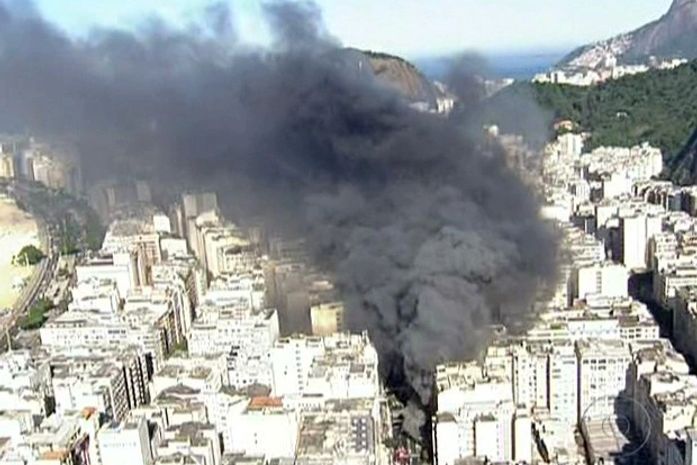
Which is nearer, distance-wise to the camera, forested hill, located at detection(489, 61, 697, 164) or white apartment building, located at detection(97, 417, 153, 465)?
white apartment building, located at detection(97, 417, 153, 465)

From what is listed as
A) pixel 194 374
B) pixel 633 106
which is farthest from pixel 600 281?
pixel 633 106

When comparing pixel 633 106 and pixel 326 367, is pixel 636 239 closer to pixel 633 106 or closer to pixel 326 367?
pixel 326 367

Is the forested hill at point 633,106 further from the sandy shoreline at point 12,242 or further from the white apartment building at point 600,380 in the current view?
the white apartment building at point 600,380

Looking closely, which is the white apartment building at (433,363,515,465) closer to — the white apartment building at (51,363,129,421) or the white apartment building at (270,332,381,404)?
the white apartment building at (270,332,381,404)

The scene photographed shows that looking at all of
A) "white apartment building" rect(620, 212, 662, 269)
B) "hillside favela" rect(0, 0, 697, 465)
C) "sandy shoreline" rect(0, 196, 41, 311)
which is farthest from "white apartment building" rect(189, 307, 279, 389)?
"white apartment building" rect(620, 212, 662, 269)

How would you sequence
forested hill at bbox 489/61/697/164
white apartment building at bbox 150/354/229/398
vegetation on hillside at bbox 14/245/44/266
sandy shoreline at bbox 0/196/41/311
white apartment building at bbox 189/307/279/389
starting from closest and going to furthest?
white apartment building at bbox 150/354/229/398
white apartment building at bbox 189/307/279/389
sandy shoreline at bbox 0/196/41/311
vegetation on hillside at bbox 14/245/44/266
forested hill at bbox 489/61/697/164

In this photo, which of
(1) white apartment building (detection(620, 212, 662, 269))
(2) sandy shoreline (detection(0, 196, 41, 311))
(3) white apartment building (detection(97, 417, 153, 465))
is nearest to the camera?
(3) white apartment building (detection(97, 417, 153, 465))

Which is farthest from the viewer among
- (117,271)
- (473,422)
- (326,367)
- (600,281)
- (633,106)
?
(633,106)
